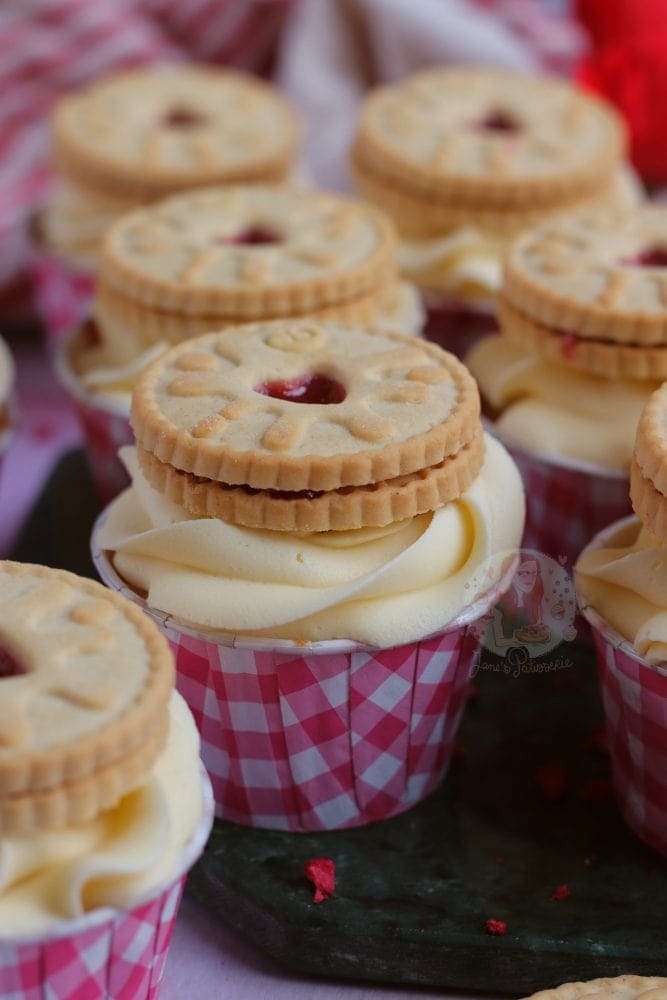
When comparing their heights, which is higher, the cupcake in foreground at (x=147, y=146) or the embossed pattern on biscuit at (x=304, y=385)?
the embossed pattern on biscuit at (x=304, y=385)

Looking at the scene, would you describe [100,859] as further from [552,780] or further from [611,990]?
[552,780]

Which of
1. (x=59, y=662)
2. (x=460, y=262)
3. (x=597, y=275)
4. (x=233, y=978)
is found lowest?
(x=233, y=978)

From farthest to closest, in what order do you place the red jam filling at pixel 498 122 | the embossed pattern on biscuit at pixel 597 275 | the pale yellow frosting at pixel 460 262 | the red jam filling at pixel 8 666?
the red jam filling at pixel 498 122 → the pale yellow frosting at pixel 460 262 → the embossed pattern on biscuit at pixel 597 275 → the red jam filling at pixel 8 666

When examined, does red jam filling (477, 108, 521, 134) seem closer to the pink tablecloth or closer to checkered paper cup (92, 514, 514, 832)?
checkered paper cup (92, 514, 514, 832)

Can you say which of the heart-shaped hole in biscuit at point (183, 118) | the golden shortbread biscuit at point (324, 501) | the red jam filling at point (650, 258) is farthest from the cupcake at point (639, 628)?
the heart-shaped hole in biscuit at point (183, 118)

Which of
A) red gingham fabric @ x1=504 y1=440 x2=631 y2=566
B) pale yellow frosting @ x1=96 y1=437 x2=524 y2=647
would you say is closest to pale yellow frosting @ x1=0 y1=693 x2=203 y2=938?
pale yellow frosting @ x1=96 y1=437 x2=524 y2=647

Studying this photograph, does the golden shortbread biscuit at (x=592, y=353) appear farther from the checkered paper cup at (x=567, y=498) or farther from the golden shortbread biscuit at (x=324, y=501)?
the golden shortbread biscuit at (x=324, y=501)

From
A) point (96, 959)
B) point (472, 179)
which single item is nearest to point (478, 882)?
point (96, 959)
